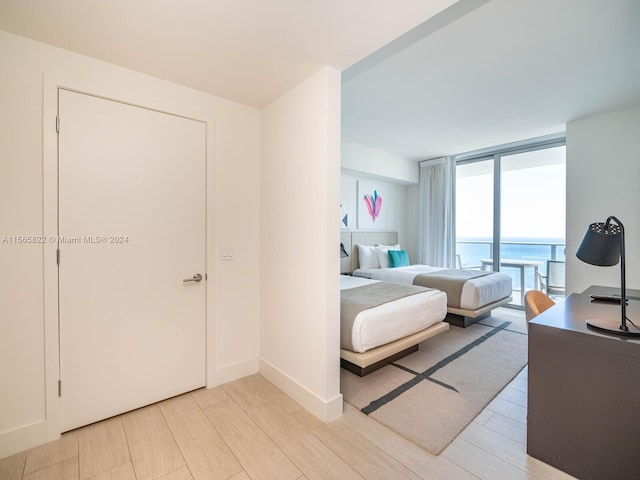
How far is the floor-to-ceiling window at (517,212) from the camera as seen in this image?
4688mm

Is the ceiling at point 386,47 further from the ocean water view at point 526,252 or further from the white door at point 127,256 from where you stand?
the ocean water view at point 526,252

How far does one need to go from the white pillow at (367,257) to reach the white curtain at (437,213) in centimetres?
142

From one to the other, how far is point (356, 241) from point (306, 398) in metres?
3.45

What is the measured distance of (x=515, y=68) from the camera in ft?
8.64

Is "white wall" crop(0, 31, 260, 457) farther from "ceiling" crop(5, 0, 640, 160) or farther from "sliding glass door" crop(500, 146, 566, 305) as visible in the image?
"sliding glass door" crop(500, 146, 566, 305)

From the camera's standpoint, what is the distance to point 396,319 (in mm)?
2570

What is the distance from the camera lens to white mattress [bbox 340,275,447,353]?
2334 mm

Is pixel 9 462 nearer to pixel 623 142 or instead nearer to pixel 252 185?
pixel 252 185

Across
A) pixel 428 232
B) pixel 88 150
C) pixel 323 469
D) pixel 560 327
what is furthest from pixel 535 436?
pixel 428 232

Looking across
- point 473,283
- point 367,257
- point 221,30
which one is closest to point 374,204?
point 367,257

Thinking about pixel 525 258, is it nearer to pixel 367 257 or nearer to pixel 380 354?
pixel 367 257

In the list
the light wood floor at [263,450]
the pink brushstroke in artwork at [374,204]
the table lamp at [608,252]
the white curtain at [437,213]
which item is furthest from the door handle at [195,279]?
the white curtain at [437,213]

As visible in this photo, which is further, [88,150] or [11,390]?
[88,150]

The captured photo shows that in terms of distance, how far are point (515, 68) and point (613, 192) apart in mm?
2258
